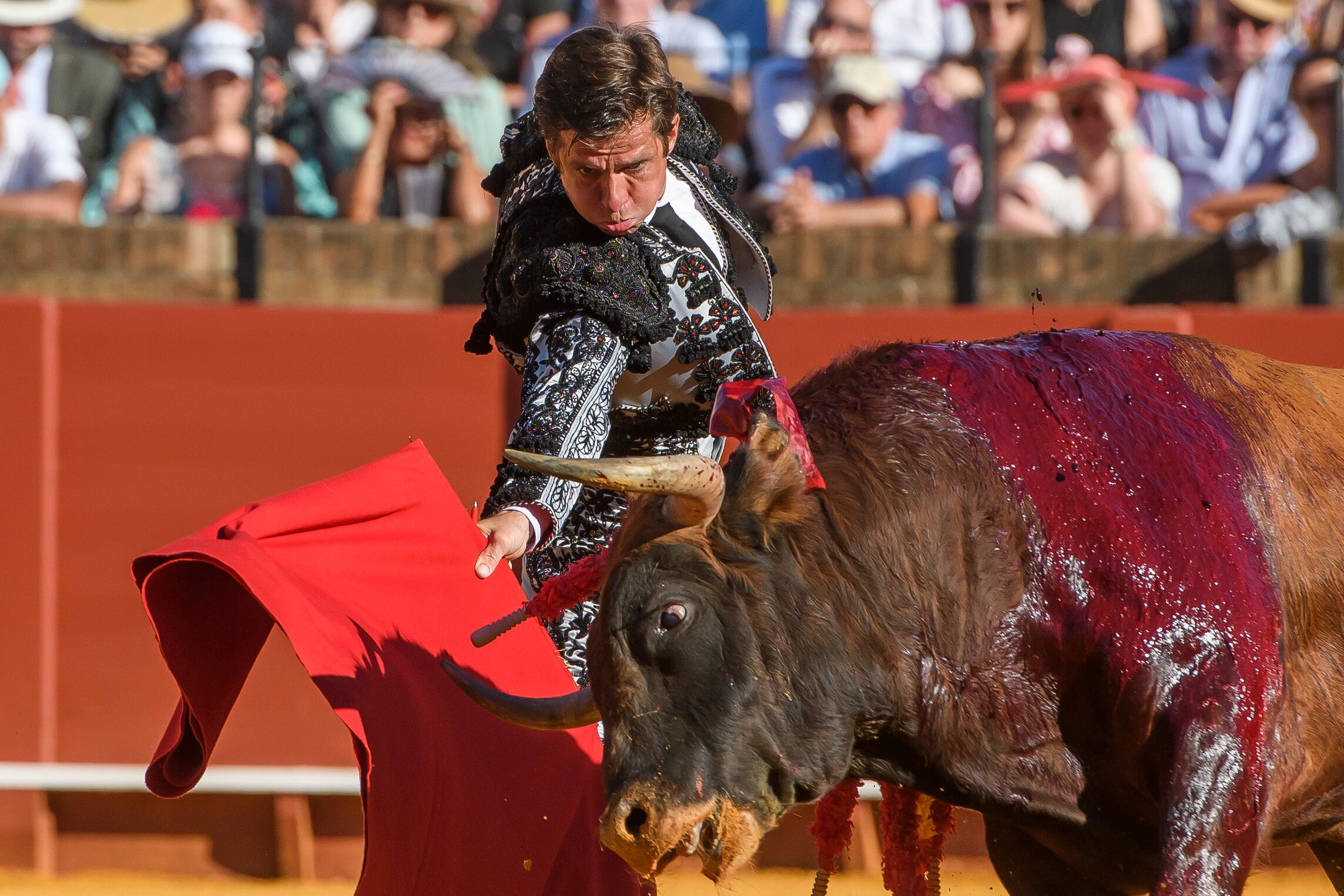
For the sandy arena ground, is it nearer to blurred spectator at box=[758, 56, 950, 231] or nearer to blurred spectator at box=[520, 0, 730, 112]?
blurred spectator at box=[758, 56, 950, 231]

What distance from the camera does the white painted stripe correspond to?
489cm

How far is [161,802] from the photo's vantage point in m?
4.97

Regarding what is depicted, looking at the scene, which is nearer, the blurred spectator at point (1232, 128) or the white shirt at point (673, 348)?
the white shirt at point (673, 348)

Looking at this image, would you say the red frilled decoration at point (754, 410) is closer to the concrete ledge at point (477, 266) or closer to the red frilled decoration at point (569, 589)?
the red frilled decoration at point (569, 589)

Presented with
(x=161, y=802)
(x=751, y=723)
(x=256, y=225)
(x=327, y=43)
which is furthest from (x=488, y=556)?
(x=327, y=43)

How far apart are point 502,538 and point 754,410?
0.39 meters

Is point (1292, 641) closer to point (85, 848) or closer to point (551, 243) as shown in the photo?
point (551, 243)

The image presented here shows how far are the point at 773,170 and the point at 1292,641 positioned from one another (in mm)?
3701

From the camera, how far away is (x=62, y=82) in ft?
19.4

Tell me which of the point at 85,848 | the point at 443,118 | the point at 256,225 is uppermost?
the point at 443,118

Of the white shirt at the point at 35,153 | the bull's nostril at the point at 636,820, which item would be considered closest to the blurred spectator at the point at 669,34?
the white shirt at the point at 35,153

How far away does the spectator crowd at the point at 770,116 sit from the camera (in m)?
5.73

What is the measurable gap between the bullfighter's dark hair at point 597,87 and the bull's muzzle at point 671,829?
36.3 inches

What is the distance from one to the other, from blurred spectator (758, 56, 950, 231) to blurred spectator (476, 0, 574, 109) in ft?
3.26
